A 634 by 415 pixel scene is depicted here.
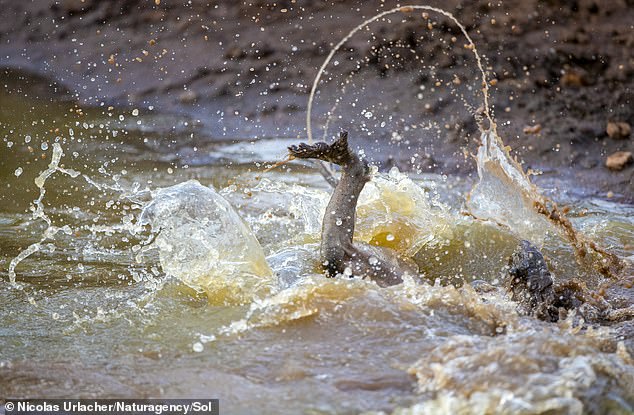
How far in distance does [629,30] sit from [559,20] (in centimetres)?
75

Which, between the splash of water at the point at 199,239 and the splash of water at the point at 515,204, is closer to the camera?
the splash of water at the point at 199,239

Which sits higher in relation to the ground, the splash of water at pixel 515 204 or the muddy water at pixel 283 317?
the splash of water at pixel 515 204

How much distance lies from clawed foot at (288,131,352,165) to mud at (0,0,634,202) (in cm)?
382

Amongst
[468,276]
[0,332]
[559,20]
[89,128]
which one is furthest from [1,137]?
[559,20]

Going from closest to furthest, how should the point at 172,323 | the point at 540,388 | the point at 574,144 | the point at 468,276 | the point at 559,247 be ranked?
1. the point at 540,388
2. the point at 172,323
3. the point at 468,276
4. the point at 559,247
5. the point at 574,144

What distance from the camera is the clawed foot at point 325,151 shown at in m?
4.16

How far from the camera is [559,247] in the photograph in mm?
5285

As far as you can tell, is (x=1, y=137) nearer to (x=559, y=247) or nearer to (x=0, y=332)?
(x=0, y=332)

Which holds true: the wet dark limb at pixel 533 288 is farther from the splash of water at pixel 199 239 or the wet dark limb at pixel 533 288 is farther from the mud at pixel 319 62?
the mud at pixel 319 62

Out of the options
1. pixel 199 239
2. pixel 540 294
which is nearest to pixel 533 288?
pixel 540 294

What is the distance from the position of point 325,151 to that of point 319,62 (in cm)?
594

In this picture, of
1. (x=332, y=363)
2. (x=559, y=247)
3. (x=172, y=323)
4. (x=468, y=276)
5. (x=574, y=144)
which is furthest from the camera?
(x=574, y=144)

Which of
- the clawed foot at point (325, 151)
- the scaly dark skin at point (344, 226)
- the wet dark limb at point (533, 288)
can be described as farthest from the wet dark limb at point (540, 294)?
the clawed foot at point (325, 151)

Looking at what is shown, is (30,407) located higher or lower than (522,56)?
lower
